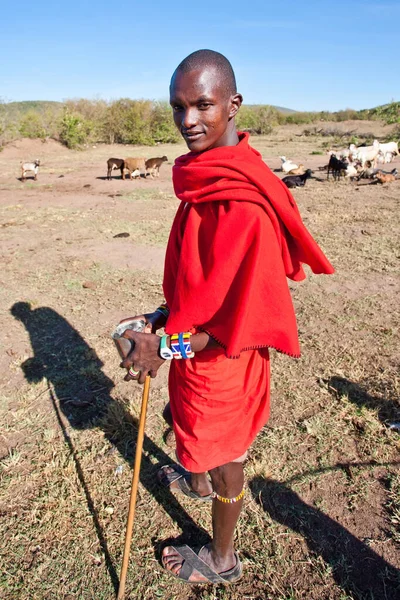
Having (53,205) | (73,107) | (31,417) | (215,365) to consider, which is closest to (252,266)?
(215,365)

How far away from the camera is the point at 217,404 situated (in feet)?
4.66

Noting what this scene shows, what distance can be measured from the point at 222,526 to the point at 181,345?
2.67ft

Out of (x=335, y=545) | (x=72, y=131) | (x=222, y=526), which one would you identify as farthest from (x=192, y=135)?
(x=72, y=131)

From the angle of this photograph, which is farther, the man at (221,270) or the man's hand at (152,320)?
the man's hand at (152,320)

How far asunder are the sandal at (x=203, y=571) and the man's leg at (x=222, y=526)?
0.01 metres

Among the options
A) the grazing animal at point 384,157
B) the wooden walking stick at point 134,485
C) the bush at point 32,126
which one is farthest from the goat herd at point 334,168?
the bush at point 32,126

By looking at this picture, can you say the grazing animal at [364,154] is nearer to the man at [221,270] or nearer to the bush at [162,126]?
the man at [221,270]

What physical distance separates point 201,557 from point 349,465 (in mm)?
972

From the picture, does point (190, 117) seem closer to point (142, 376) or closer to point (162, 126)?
point (142, 376)

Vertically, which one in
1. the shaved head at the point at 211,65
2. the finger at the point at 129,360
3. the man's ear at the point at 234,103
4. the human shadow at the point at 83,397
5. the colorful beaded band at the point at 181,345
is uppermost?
the shaved head at the point at 211,65

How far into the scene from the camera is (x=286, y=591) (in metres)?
1.67

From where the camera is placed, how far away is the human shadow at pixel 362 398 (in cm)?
261

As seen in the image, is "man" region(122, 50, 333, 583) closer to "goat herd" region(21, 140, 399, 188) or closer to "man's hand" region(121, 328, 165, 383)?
"man's hand" region(121, 328, 165, 383)

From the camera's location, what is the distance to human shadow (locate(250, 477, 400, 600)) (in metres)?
1.67
